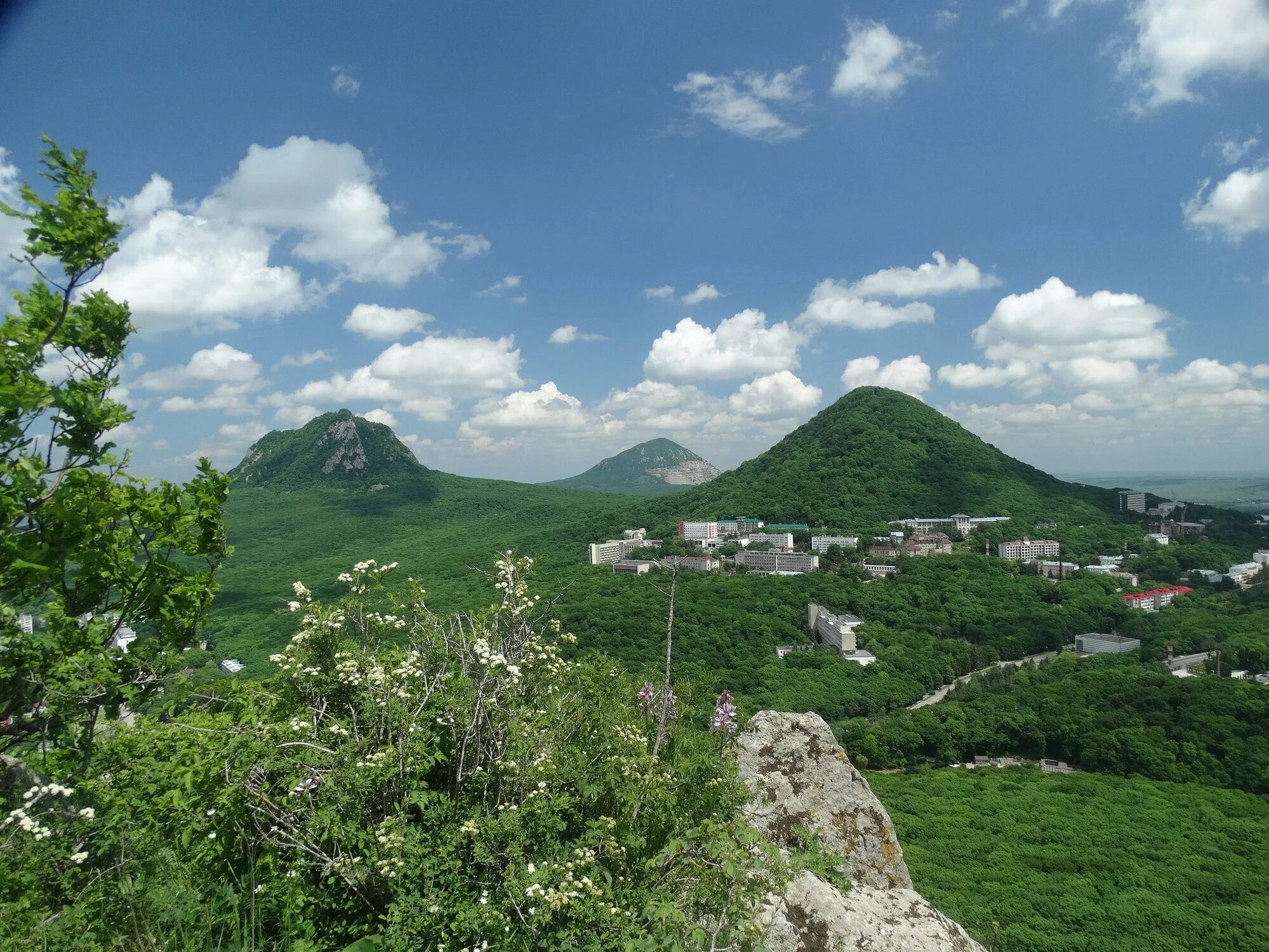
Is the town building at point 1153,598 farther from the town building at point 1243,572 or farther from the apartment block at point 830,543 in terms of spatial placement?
the apartment block at point 830,543

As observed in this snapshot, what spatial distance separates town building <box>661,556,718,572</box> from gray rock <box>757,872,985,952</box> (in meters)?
62.9

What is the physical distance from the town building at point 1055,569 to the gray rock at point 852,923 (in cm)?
7036

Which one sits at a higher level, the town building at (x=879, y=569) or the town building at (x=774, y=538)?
the town building at (x=774, y=538)

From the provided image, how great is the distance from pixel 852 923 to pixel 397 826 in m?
2.68

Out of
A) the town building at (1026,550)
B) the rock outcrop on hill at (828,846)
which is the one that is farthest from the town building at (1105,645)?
the rock outcrop on hill at (828,846)

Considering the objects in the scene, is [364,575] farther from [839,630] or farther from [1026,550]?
[1026,550]

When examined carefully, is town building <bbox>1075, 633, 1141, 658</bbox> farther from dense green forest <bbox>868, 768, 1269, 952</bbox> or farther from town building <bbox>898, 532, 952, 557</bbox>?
dense green forest <bbox>868, 768, 1269, 952</bbox>

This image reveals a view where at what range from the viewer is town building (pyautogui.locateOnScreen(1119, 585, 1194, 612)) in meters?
55.0

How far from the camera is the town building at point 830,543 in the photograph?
2891 inches

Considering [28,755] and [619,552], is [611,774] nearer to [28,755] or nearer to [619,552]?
[28,755]

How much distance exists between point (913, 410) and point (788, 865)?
118319 millimetres

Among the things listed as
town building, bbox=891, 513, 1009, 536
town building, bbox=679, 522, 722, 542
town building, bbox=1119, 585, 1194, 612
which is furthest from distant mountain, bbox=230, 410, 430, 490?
town building, bbox=1119, 585, 1194, 612

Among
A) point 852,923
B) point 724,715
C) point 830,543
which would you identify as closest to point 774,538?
point 830,543

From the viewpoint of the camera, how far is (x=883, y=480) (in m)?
93.8
